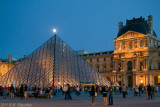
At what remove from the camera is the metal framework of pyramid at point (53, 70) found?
25.1 metres

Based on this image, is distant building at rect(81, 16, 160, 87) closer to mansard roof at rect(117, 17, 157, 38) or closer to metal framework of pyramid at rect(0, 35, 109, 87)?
mansard roof at rect(117, 17, 157, 38)

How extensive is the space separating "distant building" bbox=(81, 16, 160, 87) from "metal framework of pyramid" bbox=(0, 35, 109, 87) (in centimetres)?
2574

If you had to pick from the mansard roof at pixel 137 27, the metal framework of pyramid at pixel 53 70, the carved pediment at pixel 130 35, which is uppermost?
the mansard roof at pixel 137 27

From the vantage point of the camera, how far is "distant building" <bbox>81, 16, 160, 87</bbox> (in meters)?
55.4

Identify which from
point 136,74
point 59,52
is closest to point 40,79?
point 59,52

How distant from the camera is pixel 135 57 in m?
57.0

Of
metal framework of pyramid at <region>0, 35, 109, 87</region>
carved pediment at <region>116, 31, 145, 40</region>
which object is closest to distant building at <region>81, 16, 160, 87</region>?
carved pediment at <region>116, 31, 145, 40</region>

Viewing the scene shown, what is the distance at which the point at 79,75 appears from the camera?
28047 mm

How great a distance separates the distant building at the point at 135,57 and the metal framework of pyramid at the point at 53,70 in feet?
84.5

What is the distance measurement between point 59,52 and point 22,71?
479 cm

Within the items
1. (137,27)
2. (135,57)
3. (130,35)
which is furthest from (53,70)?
(137,27)

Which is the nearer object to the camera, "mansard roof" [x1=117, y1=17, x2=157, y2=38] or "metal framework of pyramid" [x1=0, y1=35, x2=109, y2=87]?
"metal framework of pyramid" [x1=0, y1=35, x2=109, y2=87]

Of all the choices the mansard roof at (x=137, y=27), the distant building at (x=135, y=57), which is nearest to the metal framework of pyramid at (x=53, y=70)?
the distant building at (x=135, y=57)

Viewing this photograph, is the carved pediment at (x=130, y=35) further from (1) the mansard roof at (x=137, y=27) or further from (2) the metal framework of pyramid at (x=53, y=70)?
(2) the metal framework of pyramid at (x=53, y=70)
